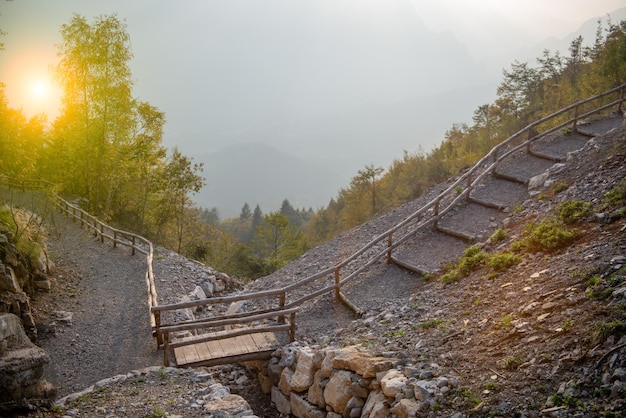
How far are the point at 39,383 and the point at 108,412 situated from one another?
1.42 m

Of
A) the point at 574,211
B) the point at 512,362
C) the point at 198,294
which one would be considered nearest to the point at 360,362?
the point at 512,362

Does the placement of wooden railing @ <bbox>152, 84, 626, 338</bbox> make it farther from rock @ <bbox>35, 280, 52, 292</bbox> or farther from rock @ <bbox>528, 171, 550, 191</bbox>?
rock @ <bbox>35, 280, 52, 292</bbox>

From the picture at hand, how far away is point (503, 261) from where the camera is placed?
33.3ft

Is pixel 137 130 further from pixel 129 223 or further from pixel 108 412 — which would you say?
pixel 108 412

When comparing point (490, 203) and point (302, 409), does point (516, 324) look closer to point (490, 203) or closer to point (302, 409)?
point (302, 409)

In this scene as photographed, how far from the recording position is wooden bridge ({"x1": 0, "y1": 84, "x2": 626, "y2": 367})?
1009 centimetres

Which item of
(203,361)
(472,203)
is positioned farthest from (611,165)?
(203,361)

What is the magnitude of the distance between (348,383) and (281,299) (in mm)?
3468

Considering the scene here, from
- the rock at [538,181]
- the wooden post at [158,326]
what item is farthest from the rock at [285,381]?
the rock at [538,181]

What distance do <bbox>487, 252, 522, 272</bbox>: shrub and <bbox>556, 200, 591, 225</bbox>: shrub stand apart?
4.76 feet

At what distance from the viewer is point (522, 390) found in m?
5.88

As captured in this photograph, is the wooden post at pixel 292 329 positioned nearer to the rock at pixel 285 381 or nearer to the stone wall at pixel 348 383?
the stone wall at pixel 348 383

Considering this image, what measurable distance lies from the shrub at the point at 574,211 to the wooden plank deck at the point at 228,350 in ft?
23.5

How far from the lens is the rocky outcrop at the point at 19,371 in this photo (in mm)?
7289
